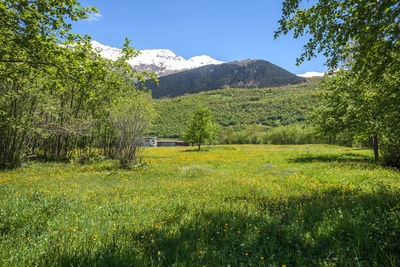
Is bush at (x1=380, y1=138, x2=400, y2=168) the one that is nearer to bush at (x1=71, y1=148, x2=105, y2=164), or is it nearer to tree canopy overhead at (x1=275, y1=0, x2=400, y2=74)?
tree canopy overhead at (x1=275, y1=0, x2=400, y2=74)

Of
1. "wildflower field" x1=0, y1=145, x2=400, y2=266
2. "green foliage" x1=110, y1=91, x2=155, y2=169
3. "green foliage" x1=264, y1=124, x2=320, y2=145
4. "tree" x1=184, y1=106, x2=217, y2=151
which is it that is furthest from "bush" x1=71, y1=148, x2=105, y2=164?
"green foliage" x1=264, y1=124, x2=320, y2=145

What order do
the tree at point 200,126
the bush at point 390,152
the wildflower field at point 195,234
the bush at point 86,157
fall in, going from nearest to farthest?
the wildflower field at point 195,234
the bush at point 390,152
the bush at point 86,157
the tree at point 200,126

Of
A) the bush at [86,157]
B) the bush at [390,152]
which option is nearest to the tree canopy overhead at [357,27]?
the bush at [390,152]

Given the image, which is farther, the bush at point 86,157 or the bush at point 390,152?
the bush at point 86,157

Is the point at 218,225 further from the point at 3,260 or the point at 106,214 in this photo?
the point at 3,260

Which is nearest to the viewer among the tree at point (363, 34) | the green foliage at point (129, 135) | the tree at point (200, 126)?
the tree at point (363, 34)

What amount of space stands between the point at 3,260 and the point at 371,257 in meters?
5.94

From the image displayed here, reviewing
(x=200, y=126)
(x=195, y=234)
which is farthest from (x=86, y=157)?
(x=200, y=126)

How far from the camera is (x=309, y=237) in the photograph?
3760 mm

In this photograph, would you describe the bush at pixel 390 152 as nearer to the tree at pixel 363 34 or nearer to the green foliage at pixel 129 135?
the tree at pixel 363 34

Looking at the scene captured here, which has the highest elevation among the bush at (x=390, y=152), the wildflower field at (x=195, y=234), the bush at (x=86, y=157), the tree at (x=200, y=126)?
the tree at (x=200, y=126)

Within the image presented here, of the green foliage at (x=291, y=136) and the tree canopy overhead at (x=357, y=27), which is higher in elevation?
the tree canopy overhead at (x=357, y=27)

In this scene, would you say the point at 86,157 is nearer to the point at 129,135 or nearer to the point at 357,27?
the point at 129,135

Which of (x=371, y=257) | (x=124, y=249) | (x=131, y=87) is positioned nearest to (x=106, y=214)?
(x=124, y=249)
